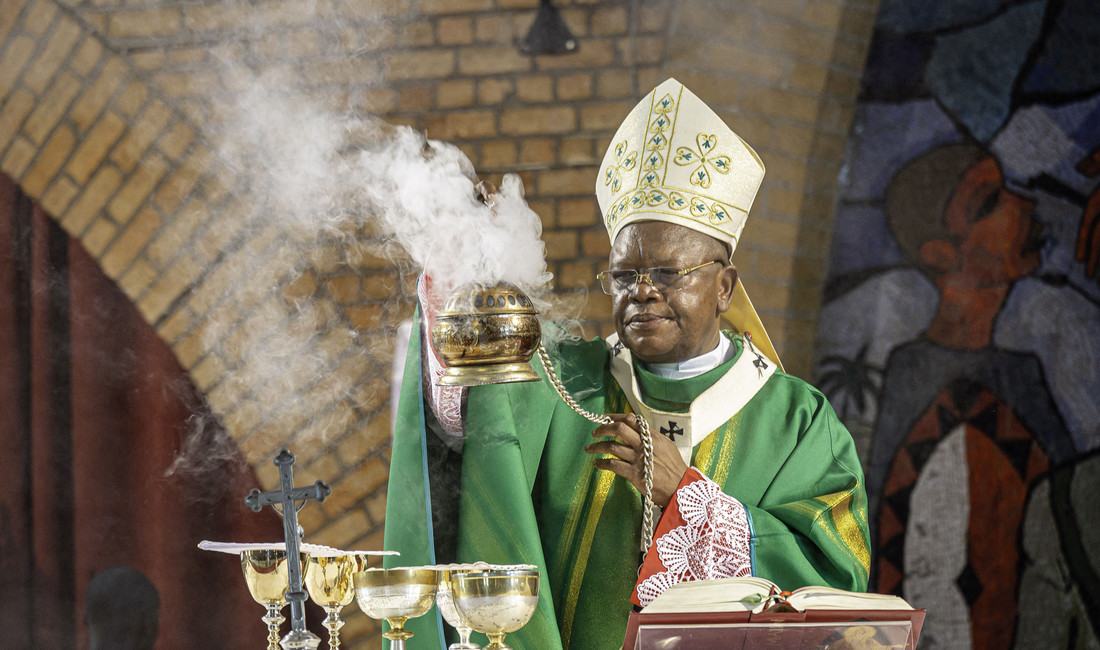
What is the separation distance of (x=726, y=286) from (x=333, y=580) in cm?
129

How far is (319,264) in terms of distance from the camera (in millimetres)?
4039

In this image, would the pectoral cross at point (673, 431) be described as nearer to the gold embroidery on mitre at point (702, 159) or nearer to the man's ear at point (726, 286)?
the man's ear at point (726, 286)

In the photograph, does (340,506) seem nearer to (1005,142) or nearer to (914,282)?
(914,282)

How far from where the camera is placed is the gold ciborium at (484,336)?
2.13m

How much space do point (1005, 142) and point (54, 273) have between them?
3382 mm

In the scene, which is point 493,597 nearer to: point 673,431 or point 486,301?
point 486,301

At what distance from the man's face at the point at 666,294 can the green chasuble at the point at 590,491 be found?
170 mm

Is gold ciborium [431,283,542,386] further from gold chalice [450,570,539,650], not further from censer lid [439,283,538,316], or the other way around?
gold chalice [450,570,539,650]

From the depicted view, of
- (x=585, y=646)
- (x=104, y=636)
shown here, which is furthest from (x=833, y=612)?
A: (x=104, y=636)

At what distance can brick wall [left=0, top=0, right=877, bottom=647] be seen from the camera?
13.0 feet

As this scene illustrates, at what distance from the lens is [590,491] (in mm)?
2805

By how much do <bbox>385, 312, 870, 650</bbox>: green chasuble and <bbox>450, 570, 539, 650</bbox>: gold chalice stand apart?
0.61 meters

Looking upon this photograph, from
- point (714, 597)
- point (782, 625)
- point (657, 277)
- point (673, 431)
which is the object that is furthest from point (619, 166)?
point (782, 625)

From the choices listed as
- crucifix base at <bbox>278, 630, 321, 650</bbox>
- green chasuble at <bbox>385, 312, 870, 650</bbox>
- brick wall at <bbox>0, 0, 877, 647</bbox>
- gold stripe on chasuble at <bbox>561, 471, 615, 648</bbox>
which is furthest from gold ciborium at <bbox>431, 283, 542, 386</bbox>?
brick wall at <bbox>0, 0, 877, 647</bbox>
